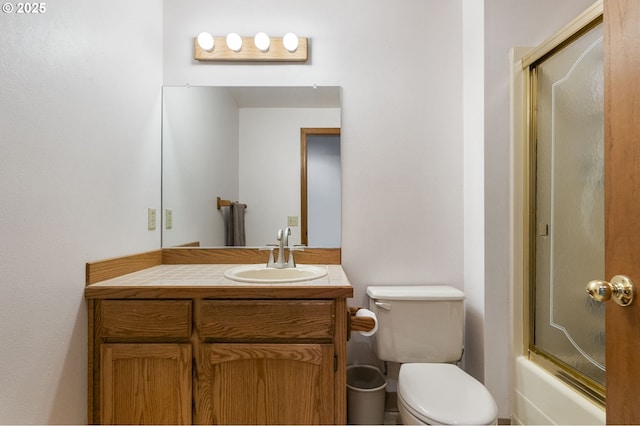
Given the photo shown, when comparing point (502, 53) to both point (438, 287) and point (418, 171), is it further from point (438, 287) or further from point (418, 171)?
point (438, 287)

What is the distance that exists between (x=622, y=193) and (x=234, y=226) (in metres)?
1.60

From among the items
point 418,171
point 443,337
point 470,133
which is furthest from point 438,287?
point 470,133

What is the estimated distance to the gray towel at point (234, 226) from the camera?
5.94 ft

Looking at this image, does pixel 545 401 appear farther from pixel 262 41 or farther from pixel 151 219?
pixel 262 41

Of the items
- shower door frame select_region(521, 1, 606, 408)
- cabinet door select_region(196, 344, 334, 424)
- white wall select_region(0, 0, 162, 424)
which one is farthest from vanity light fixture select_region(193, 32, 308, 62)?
cabinet door select_region(196, 344, 334, 424)

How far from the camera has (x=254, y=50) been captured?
5.80ft

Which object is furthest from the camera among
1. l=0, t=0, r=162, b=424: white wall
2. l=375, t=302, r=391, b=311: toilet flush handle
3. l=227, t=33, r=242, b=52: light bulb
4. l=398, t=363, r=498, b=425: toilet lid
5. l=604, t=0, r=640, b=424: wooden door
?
l=227, t=33, r=242, b=52: light bulb

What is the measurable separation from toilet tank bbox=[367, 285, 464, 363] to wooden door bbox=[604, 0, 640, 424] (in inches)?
32.1

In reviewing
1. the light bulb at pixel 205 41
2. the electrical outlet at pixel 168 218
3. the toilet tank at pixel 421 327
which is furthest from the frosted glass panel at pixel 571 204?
the electrical outlet at pixel 168 218

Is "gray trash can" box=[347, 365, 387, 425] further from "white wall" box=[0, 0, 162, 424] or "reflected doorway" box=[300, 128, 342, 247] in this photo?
"white wall" box=[0, 0, 162, 424]

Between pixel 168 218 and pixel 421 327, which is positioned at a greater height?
pixel 168 218

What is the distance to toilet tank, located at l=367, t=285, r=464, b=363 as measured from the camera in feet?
5.10

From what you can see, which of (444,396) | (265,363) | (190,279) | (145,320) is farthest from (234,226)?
(444,396)

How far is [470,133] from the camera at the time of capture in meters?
1.70
